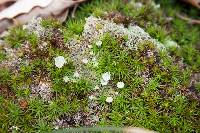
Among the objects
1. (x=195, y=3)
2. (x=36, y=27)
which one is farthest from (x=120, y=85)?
(x=195, y=3)

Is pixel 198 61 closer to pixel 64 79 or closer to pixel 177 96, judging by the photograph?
pixel 177 96

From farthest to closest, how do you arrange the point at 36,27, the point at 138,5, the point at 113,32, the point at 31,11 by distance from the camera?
the point at 138,5, the point at 31,11, the point at 36,27, the point at 113,32

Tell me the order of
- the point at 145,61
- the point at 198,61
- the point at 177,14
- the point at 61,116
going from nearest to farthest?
1. the point at 61,116
2. the point at 145,61
3. the point at 198,61
4. the point at 177,14

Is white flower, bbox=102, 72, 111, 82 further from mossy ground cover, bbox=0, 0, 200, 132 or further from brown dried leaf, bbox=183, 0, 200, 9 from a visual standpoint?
brown dried leaf, bbox=183, 0, 200, 9

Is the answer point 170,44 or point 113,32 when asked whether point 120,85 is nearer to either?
point 113,32

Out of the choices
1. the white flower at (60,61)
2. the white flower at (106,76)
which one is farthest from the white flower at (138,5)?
the white flower at (60,61)

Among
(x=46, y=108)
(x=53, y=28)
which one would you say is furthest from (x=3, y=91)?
(x=53, y=28)
